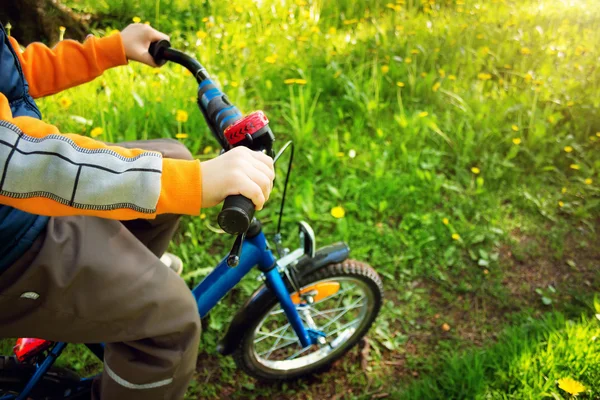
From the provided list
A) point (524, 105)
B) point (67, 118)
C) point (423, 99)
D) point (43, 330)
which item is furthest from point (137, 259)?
point (524, 105)

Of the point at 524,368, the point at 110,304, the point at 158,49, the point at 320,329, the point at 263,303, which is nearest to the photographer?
the point at 110,304

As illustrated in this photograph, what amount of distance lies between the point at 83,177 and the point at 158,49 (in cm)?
63

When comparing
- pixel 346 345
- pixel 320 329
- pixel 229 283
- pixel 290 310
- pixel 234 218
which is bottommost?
pixel 346 345

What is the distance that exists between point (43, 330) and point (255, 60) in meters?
2.40

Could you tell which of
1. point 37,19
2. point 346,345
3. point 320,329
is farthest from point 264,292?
point 37,19

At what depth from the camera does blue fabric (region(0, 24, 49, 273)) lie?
1074 mm

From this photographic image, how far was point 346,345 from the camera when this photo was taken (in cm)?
203

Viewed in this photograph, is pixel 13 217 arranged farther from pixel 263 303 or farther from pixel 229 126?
pixel 263 303

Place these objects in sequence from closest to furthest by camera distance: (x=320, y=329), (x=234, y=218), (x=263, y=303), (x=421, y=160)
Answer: (x=234, y=218) < (x=263, y=303) < (x=320, y=329) < (x=421, y=160)

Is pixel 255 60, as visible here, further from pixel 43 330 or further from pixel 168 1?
pixel 43 330

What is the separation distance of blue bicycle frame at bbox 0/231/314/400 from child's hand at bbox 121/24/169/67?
649 mm

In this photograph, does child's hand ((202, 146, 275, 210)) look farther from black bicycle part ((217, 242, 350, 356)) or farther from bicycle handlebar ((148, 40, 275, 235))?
black bicycle part ((217, 242, 350, 356))

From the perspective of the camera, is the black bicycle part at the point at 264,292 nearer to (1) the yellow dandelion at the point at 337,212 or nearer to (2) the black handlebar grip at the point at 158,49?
(1) the yellow dandelion at the point at 337,212

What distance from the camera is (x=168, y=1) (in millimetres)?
3395
